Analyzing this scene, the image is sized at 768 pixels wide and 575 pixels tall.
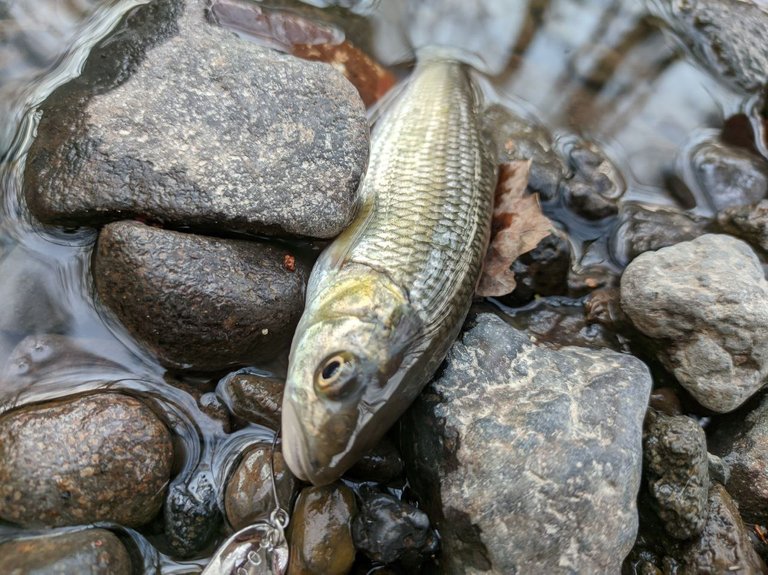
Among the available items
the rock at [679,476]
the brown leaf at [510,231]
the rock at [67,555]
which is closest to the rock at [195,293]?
the rock at [67,555]

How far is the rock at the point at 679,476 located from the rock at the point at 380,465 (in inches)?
64.1

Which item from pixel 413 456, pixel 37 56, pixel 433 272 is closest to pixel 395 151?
pixel 433 272

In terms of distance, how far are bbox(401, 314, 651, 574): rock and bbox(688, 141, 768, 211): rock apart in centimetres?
230

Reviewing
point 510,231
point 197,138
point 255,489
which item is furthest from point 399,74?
point 255,489

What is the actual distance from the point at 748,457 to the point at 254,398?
3417 millimetres

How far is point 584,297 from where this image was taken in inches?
177

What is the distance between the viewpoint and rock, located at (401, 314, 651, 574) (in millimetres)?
3186

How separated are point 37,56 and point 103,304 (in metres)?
2.26

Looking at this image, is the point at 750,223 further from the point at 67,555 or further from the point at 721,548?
the point at 67,555

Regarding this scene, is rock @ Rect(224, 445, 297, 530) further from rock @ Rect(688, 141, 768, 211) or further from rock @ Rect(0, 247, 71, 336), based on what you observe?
rock @ Rect(688, 141, 768, 211)

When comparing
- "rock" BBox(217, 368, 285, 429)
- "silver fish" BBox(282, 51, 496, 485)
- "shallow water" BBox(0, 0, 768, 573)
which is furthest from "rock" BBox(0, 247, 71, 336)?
"silver fish" BBox(282, 51, 496, 485)

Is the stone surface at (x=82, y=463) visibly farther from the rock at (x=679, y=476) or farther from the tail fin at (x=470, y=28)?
the tail fin at (x=470, y=28)

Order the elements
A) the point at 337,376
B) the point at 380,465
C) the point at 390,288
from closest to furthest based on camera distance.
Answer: the point at 337,376, the point at 390,288, the point at 380,465

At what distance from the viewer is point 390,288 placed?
135 inches
